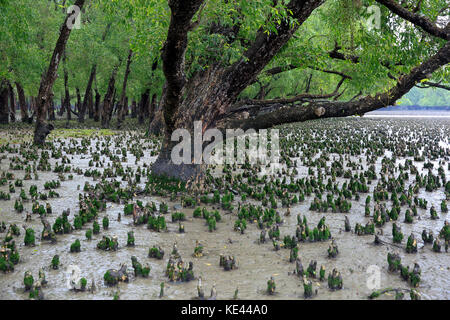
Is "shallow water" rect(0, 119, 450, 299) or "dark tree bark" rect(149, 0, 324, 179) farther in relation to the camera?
"dark tree bark" rect(149, 0, 324, 179)

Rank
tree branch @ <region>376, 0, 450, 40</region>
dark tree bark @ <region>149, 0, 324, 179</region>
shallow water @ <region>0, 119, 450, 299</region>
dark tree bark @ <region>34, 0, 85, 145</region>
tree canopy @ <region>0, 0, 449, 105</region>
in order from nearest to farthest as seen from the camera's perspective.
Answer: shallow water @ <region>0, 119, 450, 299</region>, tree branch @ <region>376, 0, 450, 40</region>, dark tree bark @ <region>149, 0, 324, 179</region>, tree canopy @ <region>0, 0, 449, 105</region>, dark tree bark @ <region>34, 0, 85, 145</region>

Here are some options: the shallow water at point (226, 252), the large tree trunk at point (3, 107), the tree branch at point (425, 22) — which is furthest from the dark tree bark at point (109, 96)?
the tree branch at point (425, 22)

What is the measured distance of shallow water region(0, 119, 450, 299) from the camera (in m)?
4.23

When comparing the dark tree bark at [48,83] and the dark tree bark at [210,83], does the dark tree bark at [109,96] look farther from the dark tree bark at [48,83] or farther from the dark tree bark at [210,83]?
the dark tree bark at [210,83]

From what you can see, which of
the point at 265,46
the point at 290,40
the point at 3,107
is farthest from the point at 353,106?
the point at 3,107

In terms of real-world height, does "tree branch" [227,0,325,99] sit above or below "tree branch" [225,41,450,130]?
above

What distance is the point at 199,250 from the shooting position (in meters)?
5.31

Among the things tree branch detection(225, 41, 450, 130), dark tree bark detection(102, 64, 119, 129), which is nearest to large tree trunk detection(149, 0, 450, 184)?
tree branch detection(225, 41, 450, 130)

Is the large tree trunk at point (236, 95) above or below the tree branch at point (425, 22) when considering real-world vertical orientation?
below

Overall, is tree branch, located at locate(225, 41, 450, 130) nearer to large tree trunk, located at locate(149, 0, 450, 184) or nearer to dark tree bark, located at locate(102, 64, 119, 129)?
large tree trunk, located at locate(149, 0, 450, 184)

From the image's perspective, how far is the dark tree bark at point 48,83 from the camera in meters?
14.8

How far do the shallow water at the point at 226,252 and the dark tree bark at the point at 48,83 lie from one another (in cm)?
906

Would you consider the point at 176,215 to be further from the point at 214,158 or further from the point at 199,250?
the point at 214,158

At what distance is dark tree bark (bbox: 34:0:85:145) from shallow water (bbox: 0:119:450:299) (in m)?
9.06
